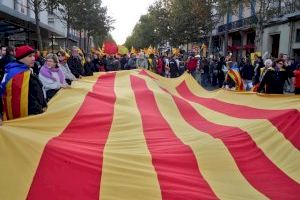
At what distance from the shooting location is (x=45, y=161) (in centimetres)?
392

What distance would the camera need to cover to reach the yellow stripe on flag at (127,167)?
3.70 m

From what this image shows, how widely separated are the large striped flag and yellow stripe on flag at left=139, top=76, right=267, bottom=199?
0.01 m

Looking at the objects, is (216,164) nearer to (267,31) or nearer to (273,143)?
(273,143)

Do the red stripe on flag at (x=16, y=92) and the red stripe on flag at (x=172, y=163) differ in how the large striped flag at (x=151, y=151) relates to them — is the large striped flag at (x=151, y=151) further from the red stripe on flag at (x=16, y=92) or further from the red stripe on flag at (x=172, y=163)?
the red stripe on flag at (x=16, y=92)

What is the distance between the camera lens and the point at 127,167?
405 cm

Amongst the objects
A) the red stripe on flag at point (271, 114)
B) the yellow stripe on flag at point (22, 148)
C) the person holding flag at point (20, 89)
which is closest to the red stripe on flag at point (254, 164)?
the red stripe on flag at point (271, 114)

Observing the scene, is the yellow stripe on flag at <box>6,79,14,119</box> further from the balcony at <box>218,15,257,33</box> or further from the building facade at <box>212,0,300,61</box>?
the balcony at <box>218,15,257,33</box>

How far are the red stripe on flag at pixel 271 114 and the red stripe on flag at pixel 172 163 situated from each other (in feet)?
4.24

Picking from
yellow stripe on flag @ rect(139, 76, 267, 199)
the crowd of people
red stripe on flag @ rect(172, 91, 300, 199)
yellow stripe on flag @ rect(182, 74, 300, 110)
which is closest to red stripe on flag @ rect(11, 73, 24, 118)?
the crowd of people

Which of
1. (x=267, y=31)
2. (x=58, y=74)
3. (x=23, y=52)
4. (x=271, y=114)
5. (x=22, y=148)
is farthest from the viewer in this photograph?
(x=267, y=31)

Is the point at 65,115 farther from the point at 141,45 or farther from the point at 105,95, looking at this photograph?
the point at 141,45

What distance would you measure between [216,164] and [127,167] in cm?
113

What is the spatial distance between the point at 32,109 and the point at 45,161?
1.71 metres

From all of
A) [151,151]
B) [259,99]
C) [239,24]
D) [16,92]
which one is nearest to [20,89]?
[16,92]
